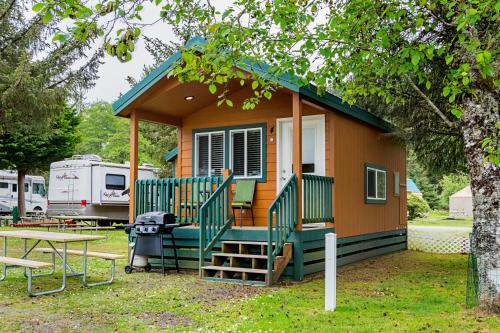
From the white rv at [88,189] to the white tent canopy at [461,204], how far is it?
25.0 meters

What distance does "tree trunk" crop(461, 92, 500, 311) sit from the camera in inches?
210

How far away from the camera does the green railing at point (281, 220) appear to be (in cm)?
735

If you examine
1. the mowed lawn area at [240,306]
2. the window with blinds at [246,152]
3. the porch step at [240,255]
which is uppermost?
the window with blinds at [246,152]

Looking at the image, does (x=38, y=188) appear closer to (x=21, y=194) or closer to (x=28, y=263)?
(x=21, y=194)

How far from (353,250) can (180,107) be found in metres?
4.59

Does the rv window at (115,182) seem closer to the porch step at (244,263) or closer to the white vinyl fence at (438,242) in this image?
the white vinyl fence at (438,242)

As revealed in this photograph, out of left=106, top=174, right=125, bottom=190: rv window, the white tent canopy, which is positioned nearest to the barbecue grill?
left=106, top=174, right=125, bottom=190: rv window

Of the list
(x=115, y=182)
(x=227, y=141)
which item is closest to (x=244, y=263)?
(x=227, y=141)

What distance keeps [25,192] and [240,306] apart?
23.1 m

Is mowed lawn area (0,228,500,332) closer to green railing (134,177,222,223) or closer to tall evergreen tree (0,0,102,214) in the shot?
green railing (134,177,222,223)

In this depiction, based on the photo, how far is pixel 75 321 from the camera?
5.18m

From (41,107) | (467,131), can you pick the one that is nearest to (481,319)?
(467,131)

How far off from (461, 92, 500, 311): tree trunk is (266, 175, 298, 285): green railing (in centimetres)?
281

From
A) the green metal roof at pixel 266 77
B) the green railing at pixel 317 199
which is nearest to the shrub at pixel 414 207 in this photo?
the green metal roof at pixel 266 77
